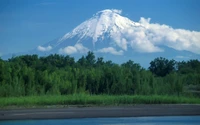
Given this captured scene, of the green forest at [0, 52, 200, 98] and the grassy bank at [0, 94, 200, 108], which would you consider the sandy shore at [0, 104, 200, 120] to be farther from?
the green forest at [0, 52, 200, 98]

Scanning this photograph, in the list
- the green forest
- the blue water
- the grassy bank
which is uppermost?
the green forest

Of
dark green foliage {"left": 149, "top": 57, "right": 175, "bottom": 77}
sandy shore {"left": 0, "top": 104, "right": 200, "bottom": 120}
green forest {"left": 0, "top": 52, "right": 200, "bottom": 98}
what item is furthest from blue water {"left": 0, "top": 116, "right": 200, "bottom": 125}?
dark green foliage {"left": 149, "top": 57, "right": 175, "bottom": 77}

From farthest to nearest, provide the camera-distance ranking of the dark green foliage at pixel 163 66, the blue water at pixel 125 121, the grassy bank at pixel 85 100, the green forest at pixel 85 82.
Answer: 1. the dark green foliage at pixel 163 66
2. the green forest at pixel 85 82
3. the grassy bank at pixel 85 100
4. the blue water at pixel 125 121

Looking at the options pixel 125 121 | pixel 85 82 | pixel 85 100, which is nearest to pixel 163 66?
pixel 85 82

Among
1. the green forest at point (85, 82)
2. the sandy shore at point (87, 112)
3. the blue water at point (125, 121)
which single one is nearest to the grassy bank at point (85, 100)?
the sandy shore at point (87, 112)

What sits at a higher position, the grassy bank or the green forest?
the green forest

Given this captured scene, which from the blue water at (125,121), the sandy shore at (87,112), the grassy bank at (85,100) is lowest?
the blue water at (125,121)

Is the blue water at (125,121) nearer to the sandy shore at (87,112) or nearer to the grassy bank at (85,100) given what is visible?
the sandy shore at (87,112)

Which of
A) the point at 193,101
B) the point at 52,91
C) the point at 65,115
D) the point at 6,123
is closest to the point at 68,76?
the point at 52,91

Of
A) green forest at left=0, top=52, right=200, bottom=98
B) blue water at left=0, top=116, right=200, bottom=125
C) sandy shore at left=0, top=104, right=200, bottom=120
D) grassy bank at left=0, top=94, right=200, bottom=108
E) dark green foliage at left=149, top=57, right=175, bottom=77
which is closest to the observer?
blue water at left=0, top=116, right=200, bottom=125

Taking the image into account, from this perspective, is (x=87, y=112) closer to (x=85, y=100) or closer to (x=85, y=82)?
(x=85, y=100)

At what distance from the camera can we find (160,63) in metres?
74.9

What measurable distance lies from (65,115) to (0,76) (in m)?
16.1

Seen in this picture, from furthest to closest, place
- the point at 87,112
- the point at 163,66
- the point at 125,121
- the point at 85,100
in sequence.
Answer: the point at 163,66
the point at 85,100
the point at 87,112
the point at 125,121
